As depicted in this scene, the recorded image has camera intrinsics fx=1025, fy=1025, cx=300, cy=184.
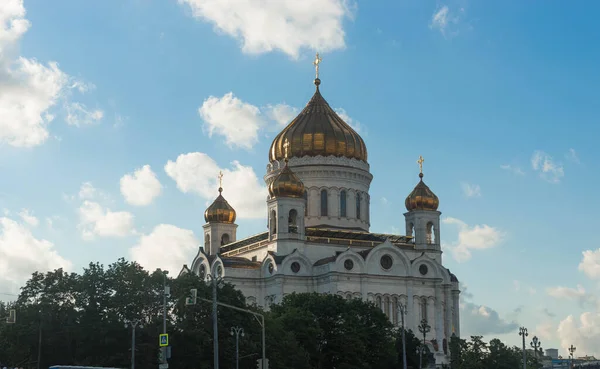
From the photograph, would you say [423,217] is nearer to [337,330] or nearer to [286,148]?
[286,148]

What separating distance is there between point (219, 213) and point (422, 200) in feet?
60.2

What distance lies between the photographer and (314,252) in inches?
3342

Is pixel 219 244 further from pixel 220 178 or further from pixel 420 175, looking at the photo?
pixel 420 175

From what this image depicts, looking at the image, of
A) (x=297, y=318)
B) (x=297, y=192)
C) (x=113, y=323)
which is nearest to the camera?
(x=113, y=323)

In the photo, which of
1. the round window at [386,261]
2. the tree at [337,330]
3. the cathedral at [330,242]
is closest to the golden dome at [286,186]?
the cathedral at [330,242]

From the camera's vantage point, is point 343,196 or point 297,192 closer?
point 297,192

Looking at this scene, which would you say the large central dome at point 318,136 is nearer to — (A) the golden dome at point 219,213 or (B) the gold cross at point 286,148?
(B) the gold cross at point 286,148

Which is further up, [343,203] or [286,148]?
[286,148]

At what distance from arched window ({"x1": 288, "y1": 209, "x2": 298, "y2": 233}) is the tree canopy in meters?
18.4

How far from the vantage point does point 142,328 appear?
191 ft

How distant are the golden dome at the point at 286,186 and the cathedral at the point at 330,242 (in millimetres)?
82

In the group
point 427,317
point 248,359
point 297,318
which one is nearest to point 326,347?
point 297,318

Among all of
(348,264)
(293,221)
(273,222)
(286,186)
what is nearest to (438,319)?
(348,264)

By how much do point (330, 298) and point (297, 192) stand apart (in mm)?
16677
